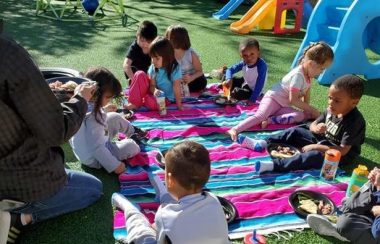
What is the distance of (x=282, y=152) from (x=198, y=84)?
1875 millimetres

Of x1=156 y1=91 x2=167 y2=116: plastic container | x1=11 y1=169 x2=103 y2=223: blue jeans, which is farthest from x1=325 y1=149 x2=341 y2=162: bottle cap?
x1=156 y1=91 x2=167 y2=116: plastic container

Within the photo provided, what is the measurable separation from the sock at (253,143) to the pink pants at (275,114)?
0.39 m

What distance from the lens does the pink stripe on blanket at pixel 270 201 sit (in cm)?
293

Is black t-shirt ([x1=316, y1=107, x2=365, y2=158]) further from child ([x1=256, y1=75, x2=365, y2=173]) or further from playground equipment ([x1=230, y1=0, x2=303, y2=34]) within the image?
playground equipment ([x1=230, y1=0, x2=303, y2=34])

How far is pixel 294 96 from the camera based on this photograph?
14.1 feet

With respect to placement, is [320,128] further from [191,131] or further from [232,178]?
[191,131]

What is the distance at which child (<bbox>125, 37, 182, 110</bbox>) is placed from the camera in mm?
4480

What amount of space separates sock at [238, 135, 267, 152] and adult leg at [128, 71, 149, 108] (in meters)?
1.39

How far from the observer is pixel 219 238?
2.09 metres

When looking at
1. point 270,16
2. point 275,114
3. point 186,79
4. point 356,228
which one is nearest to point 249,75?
point 275,114

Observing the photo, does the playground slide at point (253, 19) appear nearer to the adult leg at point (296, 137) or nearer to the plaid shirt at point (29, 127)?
the adult leg at point (296, 137)

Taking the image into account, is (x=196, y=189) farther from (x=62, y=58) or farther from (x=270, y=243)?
(x=62, y=58)

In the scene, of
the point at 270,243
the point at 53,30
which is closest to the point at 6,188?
the point at 270,243

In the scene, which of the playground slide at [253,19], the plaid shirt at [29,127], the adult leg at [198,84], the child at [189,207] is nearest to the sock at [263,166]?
the child at [189,207]
